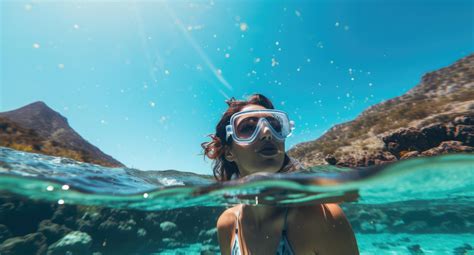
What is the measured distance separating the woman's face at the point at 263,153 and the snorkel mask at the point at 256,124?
12 cm

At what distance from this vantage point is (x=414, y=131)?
1891cm

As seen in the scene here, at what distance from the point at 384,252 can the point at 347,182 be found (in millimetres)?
14873

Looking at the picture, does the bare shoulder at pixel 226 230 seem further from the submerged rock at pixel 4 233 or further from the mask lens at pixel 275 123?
the submerged rock at pixel 4 233

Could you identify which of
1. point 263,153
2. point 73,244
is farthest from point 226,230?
point 73,244

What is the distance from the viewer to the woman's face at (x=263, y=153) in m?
4.14

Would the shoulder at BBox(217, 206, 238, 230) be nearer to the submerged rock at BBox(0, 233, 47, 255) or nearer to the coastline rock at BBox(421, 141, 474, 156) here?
the submerged rock at BBox(0, 233, 47, 255)

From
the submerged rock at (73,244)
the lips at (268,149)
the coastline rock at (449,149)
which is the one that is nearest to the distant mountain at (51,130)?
the submerged rock at (73,244)

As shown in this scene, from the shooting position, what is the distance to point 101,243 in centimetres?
1232

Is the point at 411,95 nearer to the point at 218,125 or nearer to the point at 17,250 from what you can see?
the point at 218,125

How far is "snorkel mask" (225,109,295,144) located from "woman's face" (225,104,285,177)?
125mm

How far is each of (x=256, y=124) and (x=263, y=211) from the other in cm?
159

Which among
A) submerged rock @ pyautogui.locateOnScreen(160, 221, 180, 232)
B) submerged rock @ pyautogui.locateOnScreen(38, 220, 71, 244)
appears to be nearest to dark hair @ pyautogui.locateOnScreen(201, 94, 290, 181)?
submerged rock @ pyautogui.locateOnScreen(160, 221, 180, 232)

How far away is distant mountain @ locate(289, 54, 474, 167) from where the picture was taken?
17.5 meters

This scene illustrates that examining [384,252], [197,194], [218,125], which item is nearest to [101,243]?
[197,194]
